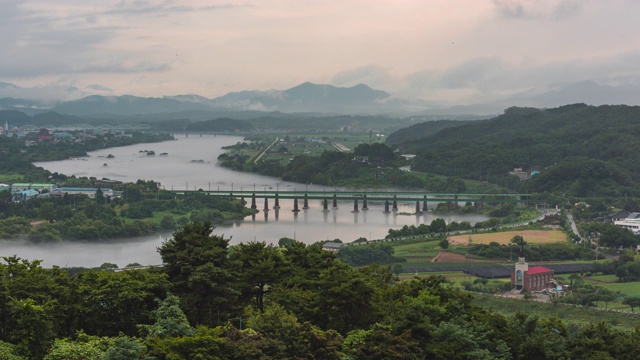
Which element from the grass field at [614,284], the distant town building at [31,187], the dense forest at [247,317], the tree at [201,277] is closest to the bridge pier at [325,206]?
the distant town building at [31,187]

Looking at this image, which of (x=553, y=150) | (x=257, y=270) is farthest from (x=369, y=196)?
(x=257, y=270)

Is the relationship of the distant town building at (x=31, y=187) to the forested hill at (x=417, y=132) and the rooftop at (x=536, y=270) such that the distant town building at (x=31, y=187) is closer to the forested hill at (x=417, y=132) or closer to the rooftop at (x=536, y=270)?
the rooftop at (x=536, y=270)

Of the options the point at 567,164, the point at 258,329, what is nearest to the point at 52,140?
the point at 567,164

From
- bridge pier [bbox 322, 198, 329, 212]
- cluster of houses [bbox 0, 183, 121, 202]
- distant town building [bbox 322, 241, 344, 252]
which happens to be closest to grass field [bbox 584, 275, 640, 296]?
distant town building [bbox 322, 241, 344, 252]

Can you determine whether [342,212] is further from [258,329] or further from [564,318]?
[258,329]

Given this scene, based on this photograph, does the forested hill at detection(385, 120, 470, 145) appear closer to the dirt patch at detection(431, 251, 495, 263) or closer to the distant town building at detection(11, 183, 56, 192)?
the distant town building at detection(11, 183, 56, 192)

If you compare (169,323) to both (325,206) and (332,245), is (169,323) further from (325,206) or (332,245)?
(325,206)
